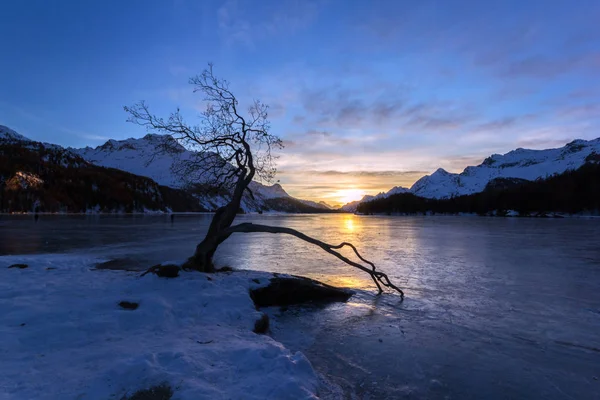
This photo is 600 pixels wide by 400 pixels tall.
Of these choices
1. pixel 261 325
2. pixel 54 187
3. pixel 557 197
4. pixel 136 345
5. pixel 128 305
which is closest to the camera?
pixel 136 345

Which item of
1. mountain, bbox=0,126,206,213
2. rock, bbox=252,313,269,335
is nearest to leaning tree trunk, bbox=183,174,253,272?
rock, bbox=252,313,269,335

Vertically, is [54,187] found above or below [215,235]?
above

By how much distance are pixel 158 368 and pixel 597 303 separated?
14932 millimetres

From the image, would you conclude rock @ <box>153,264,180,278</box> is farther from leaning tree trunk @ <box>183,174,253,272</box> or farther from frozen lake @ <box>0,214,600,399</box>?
frozen lake @ <box>0,214,600,399</box>

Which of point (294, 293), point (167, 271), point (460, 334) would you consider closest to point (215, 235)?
point (167, 271)

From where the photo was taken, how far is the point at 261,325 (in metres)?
9.09

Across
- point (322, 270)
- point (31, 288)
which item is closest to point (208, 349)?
point (31, 288)

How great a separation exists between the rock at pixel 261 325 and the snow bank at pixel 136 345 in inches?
6.9

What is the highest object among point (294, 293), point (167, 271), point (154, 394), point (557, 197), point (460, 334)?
point (557, 197)

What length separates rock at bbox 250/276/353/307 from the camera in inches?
483

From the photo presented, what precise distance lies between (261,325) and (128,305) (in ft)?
11.4

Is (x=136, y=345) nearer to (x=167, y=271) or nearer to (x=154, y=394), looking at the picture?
(x=154, y=394)

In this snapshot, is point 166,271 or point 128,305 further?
point 166,271

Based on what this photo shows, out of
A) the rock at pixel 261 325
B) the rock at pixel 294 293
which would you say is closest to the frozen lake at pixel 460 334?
the rock at pixel 261 325
